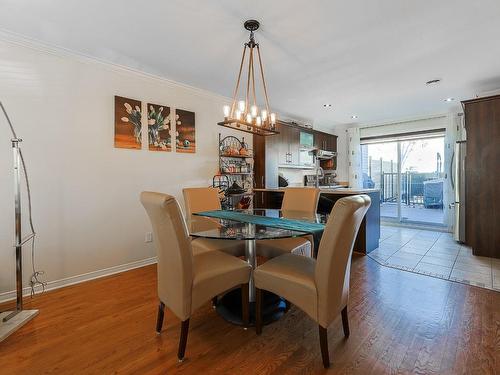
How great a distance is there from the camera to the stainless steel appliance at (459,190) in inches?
164

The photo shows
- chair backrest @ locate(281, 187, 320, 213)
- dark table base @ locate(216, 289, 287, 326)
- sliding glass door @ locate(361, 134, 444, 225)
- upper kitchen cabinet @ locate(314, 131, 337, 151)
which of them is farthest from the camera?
upper kitchen cabinet @ locate(314, 131, 337, 151)

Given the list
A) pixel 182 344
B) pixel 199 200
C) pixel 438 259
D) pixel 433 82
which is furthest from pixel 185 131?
pixel 438 259

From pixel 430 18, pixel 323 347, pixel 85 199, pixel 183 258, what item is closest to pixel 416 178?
pixel 430 18

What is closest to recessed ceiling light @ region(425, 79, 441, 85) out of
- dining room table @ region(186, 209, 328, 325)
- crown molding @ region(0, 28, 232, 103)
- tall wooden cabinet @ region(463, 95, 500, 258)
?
tall wooden cabinet @ region(463, 95, 500, 258)

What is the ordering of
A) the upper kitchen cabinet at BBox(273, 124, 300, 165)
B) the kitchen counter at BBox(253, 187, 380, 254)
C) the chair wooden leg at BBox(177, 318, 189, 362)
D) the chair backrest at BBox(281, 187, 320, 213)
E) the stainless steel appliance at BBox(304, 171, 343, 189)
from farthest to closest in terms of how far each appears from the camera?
the stainless steel appliance at BBox(304, 171, 343, 189)
the upper kitchen cabinet at BBox(273, 124, 300, 165)
the kitchen counter at BBox(253, 187, 380, 254)
the chair backrest at BBox(281, 187, 320, 213)
the chair wooden leg at BBox(177, 318, 189, 362)

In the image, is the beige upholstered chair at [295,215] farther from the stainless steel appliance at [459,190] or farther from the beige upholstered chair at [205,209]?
the stainless steel appliance at [459,190]

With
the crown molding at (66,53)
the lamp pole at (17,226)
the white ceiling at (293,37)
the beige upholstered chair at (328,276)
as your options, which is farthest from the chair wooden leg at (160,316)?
the crown molding at (66,53)

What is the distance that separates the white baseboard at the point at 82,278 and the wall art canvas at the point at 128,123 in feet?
4.88

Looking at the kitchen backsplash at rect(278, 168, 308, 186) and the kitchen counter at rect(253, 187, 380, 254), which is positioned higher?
the kitchen backsplash at rect(278, 168, 308, 186)

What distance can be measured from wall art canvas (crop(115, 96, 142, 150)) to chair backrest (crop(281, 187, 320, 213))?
6.68 ft

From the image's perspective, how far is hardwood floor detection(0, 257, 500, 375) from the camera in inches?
59.3

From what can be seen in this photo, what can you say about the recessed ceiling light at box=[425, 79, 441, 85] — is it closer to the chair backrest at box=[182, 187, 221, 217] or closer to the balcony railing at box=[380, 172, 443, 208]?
the balcony railing at box=[380, 172, 443, 208]

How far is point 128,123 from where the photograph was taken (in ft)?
10.1

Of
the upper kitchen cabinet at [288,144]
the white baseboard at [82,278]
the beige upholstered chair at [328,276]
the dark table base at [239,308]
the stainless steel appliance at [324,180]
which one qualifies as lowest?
the dark table base at [239,308]
